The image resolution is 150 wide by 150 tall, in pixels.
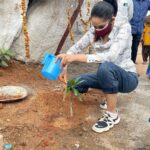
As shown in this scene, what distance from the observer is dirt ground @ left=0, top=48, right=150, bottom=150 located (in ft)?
11.6

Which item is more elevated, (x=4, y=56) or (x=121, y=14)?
(x=121, y=14)

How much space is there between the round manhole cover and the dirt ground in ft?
0.20

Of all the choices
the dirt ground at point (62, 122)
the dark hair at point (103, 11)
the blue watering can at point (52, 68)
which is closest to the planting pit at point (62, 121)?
the dirt ground at point (62, 122)

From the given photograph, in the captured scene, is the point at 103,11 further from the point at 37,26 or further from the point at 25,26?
the point at 37,26

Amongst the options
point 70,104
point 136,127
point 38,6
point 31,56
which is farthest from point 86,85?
point 38,6

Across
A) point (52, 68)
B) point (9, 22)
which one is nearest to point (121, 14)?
point (52, 68)

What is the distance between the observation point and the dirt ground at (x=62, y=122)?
11.6ft

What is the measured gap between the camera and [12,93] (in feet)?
14.6

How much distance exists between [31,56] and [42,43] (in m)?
0.26

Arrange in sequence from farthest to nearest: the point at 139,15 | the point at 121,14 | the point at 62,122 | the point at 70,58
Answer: the point at 139,15 < the point at 121,14 < the point at 62,122 < the point at 70,58

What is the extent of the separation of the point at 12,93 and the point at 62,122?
0.85 m

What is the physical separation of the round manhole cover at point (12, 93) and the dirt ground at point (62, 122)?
0.20 feet

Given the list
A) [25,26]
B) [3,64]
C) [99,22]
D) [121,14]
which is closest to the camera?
[99,22]

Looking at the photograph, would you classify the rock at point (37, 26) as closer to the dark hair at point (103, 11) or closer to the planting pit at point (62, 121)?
the planting pit at point (62, 121)
